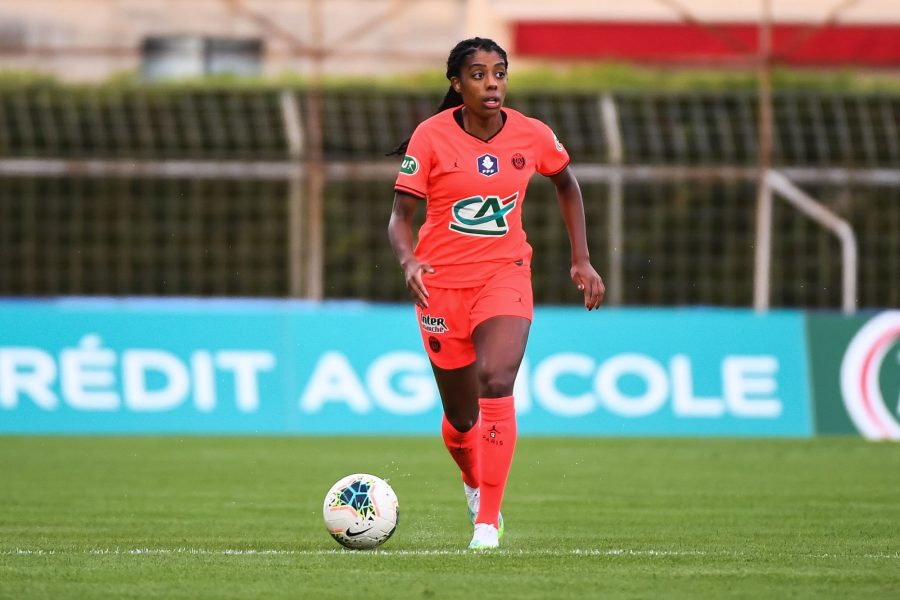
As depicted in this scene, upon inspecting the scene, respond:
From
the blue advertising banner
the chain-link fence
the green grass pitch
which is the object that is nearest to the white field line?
the green grass pitch

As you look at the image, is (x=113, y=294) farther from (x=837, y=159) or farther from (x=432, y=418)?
(x=837, y=159)

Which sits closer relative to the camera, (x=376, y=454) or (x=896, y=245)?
(x=376, y=454)

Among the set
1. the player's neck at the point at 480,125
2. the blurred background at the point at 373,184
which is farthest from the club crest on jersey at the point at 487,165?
the blurred background at the point at 373,184

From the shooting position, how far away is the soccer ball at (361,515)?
812 cm

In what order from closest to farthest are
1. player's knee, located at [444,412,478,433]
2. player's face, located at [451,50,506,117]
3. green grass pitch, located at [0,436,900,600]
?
green grass pitch, located at [0,436,900,600] → player's face, located at [451,50,506,117] → player's knee, located at [444,412,478,433]

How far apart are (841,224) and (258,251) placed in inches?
254

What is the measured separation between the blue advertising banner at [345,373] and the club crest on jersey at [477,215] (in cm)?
742

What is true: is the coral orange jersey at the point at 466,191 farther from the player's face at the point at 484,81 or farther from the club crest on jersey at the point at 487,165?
the player's face at the point at 484,81

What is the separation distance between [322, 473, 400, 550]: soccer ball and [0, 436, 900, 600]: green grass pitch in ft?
0.28

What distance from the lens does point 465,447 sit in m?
8.94

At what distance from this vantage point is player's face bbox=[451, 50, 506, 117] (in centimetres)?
831

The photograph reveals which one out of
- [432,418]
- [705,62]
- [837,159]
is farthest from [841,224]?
[432,418]

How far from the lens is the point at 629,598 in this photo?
6.62m

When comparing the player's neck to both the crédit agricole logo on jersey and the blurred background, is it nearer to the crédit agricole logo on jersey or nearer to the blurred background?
the crédit agricole logo on jersey
